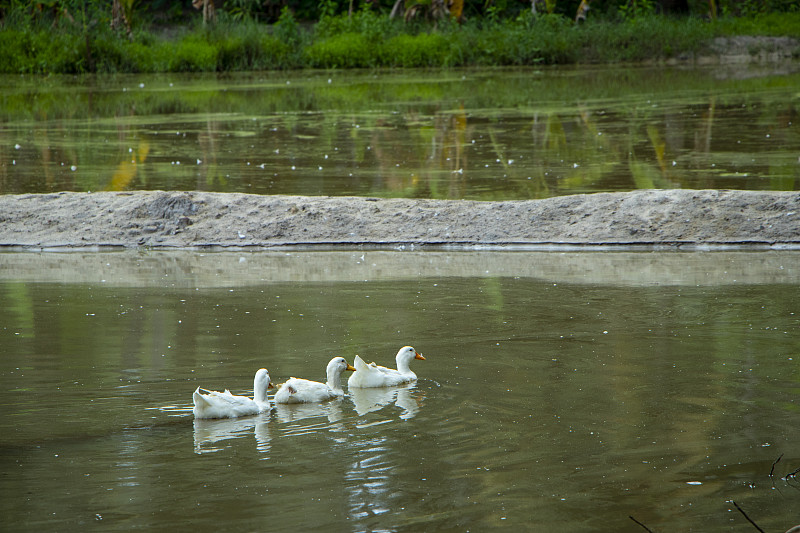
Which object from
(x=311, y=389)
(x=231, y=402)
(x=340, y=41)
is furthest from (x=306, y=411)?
(x=340, y=41)

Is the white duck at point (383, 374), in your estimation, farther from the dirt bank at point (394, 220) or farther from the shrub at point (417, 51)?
the shrub at point (417, 51)

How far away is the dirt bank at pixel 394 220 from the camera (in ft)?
35.3

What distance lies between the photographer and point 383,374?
21.4 ft

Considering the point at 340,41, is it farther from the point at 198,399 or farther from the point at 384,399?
the point at 198,399

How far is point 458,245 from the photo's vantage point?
1084 cm

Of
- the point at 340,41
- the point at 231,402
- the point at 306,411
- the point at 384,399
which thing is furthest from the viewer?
the point at 340,41

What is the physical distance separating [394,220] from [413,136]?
7625 millimetres

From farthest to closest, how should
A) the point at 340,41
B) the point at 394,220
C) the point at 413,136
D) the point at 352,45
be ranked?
the point at 340,41, the point at 352,45, the point at 413,136, the point at 394,220

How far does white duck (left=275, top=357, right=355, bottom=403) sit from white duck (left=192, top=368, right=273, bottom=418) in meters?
0.09

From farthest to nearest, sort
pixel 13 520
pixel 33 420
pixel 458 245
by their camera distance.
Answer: pixel 458 245, pixel 33 420, pixel 13 520

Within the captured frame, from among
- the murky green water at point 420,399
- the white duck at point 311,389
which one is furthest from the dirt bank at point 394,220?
the white duck at point 311,389

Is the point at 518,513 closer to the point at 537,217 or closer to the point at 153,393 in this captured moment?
the point at 153,393

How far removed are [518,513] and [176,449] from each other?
1.80 metres

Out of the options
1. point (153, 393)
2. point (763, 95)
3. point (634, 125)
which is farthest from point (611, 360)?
point (763, 95)
